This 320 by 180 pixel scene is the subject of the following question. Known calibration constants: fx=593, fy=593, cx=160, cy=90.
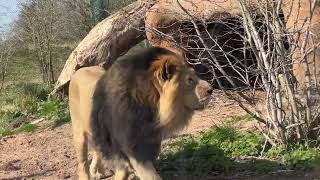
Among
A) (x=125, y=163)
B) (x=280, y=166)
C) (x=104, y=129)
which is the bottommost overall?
(x=280, y=166)

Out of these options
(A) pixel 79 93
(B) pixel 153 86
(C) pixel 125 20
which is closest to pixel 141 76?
(B) pixel 153 86

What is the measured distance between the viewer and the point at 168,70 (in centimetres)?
445

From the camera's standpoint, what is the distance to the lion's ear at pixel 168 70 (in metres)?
4.43

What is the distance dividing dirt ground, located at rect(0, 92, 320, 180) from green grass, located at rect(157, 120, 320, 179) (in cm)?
17

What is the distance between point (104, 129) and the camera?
16.3 feet

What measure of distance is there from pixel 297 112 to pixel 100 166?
2156 millimetres

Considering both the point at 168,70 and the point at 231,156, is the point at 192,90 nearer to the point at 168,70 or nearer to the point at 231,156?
the point at 168,70

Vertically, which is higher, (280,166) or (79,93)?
(79,93)

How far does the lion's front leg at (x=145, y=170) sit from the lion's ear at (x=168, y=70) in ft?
2.29

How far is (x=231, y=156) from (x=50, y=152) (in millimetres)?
2651

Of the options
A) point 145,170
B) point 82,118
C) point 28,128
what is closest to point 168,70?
point 145,170

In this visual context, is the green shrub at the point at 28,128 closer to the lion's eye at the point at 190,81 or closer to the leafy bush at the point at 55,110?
the leafy bush at the point at 55,110

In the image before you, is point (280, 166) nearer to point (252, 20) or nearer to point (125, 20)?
point (252, 20)

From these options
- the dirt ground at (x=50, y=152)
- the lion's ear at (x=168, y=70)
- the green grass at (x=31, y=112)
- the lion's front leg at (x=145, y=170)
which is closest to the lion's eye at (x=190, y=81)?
the lion's ear at (x=168, y=70)
